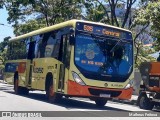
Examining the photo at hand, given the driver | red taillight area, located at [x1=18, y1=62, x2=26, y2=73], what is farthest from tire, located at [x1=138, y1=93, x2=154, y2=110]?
red taillight area, located at [x1=18, y1=62, x2=26, y2=73]

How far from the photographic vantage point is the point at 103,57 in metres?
14.5

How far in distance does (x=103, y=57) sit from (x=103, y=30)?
1125mm

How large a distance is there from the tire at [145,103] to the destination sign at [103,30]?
3407 millimetres

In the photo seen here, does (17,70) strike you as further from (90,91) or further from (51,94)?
(90,91)

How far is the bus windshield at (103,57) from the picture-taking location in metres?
14.1

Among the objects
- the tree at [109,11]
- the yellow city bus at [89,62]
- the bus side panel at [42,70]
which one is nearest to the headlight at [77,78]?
the yellow city bus at [89,62]

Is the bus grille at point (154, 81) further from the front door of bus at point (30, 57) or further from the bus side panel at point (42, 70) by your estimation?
the front door of bus at point (30, 57)

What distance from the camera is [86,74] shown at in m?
14.0

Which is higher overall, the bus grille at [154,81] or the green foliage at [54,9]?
the green foliage at [54,9]

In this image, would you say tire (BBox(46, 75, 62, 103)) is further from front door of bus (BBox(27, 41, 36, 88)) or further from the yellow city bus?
front door of bus (BBox(27, 41, 36, 88))

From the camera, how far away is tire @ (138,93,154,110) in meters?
16.8

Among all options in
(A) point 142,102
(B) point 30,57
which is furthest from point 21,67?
(A) point 142,102

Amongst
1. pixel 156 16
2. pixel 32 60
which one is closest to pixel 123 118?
pixel 32 60

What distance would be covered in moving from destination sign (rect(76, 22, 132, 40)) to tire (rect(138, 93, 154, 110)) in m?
3.41
